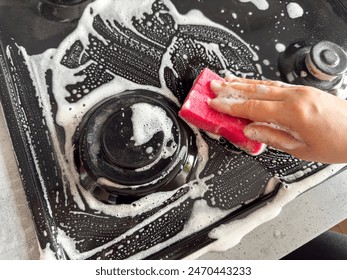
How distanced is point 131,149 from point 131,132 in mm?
34

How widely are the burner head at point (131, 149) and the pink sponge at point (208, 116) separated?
0.04 metres

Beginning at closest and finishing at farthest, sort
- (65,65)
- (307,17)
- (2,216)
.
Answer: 1. (2,216)
2. (65,65)
3. (307,17)

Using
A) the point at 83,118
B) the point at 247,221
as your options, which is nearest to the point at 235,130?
the point at 247,221

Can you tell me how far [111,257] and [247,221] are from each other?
0.26 metres

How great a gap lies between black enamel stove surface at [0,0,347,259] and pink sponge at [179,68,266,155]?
3 centimetres

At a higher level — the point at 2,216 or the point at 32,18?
the point at 32,18

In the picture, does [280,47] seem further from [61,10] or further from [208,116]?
[61,10]

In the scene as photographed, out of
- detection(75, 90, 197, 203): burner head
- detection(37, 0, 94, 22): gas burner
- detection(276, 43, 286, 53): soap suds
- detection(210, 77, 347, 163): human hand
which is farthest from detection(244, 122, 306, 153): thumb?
detection(37, 0, 94, 22): gas burner

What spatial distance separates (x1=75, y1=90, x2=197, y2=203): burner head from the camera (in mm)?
745

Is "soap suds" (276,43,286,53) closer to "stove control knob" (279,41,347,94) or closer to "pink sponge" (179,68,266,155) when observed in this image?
"stove control knob" (279,41,347,94)

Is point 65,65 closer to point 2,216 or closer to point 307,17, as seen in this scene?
point 2,216

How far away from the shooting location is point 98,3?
2.91ft

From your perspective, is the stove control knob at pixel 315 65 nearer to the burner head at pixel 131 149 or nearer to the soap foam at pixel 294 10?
the soap foam at pixel 294 10
